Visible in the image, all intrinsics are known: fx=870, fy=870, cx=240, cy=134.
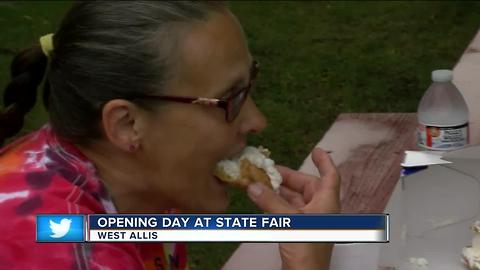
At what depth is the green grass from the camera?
490 centimetres

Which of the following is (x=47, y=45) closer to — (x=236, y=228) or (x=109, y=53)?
(x=109, y=53)

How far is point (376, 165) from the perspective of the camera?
235 centimetres

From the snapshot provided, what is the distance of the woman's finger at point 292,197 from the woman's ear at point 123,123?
1.48ft

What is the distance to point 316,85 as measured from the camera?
5352 mm

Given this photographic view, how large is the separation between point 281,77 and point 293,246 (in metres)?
3.89

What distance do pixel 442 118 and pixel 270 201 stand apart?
→ 736 millimetres

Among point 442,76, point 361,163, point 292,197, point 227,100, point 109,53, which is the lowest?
point 361,163

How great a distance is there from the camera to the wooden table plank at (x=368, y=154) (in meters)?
2.17

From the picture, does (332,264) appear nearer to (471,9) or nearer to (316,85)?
(316,85)

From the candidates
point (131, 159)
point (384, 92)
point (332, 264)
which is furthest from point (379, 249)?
point (384, 92)

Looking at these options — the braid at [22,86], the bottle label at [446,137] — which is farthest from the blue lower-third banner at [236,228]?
the bottle label at [446,137]

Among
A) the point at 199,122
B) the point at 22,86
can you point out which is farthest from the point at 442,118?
the point at 22,86

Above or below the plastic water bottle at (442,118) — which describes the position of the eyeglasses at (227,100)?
above

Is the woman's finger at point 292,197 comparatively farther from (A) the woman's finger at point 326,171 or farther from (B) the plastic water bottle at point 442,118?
(B) the plastic water bottle at point 442,118
